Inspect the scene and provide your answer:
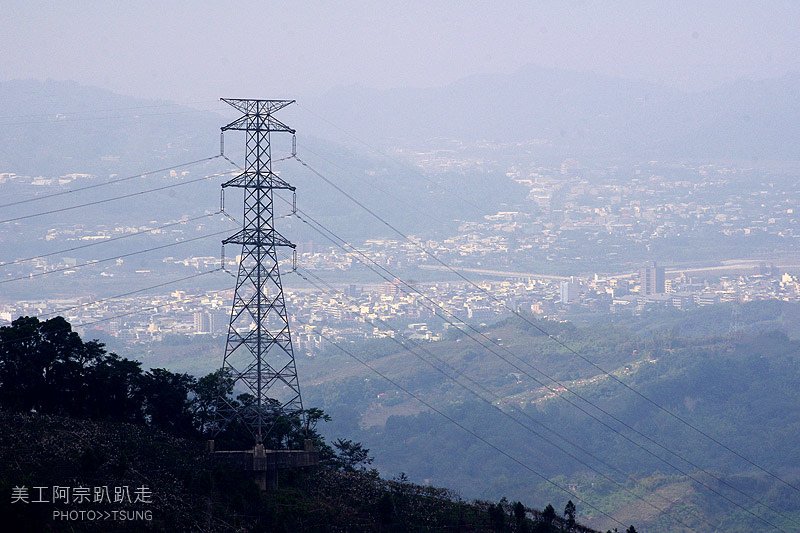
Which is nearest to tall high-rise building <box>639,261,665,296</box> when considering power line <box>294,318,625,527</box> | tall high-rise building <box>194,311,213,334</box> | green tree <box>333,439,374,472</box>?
tall high-rise building <box>194,311,213,334</box>

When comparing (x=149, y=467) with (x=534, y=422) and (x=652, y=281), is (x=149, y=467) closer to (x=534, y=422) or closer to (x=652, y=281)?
(x=534, y=422)

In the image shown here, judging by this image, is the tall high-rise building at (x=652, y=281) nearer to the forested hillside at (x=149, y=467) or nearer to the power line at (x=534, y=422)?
the power line at (x=534, y=422)

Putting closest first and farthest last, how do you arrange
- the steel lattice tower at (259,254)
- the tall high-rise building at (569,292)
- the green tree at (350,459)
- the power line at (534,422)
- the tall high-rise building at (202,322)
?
the steel lattice tower at (259,254) < the green tree at (350,459) < the power line at (534,422) < the tall high-rise building at (202,322) < the tall high-rise building at (569,292)

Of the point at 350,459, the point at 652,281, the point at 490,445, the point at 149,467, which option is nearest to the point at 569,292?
the point at 652,281

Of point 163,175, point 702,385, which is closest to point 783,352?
point 702,385

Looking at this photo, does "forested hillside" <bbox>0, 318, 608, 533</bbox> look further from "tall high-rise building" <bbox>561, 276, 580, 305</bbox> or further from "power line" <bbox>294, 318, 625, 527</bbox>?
"tall high-rise building" <bbox>561, 276, 580, 305</bbox>

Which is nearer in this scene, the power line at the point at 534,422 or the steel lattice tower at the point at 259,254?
the steel lattice tower at the point at 259,254

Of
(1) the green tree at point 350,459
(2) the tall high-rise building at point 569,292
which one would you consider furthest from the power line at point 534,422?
(2) the tall high-rise building at point 569,292

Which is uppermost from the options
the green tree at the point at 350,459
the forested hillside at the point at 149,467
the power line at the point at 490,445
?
the forested hillside at the point at 149,467

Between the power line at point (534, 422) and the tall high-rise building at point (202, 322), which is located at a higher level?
the tall high-rise building at point (202, 322)
